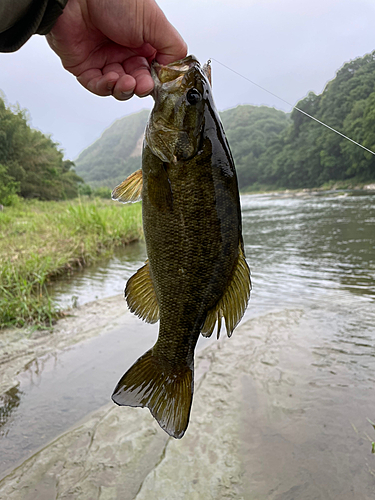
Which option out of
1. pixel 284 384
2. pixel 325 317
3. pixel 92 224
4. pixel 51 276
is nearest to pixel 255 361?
pixel 284 384

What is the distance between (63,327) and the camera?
4.93 meters

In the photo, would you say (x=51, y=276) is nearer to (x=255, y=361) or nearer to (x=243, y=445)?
(x=255, y=361)

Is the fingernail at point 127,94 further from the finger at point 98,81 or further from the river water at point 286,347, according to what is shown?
the river water at point 286,347

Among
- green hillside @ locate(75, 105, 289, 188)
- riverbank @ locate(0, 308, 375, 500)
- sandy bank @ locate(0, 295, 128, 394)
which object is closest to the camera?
riverbank @ locate(0, 308, 375, 500)

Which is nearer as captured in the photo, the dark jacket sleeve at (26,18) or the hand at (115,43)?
the dark jacket sleeve at (26,18)

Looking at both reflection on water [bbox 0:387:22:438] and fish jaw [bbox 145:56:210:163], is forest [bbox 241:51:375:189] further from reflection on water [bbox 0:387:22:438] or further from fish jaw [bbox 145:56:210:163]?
reflection on water [bbox 0:387:22:438]

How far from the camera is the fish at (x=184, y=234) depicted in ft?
5.02

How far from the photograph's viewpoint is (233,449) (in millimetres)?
2561

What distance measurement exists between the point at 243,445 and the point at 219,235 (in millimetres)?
1873

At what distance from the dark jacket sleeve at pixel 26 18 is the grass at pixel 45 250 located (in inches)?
149

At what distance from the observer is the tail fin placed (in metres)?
1.56

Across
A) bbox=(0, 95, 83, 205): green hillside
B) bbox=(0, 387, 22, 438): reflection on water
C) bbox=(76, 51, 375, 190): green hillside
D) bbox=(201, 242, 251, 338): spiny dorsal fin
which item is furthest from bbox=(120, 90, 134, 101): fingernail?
bbox=(0, 95, 83, 205): green hillside

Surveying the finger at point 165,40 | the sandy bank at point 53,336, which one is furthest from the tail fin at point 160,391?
the sandy bank at point 53,336

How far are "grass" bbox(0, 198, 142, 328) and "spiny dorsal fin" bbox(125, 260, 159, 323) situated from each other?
3.62 metres
